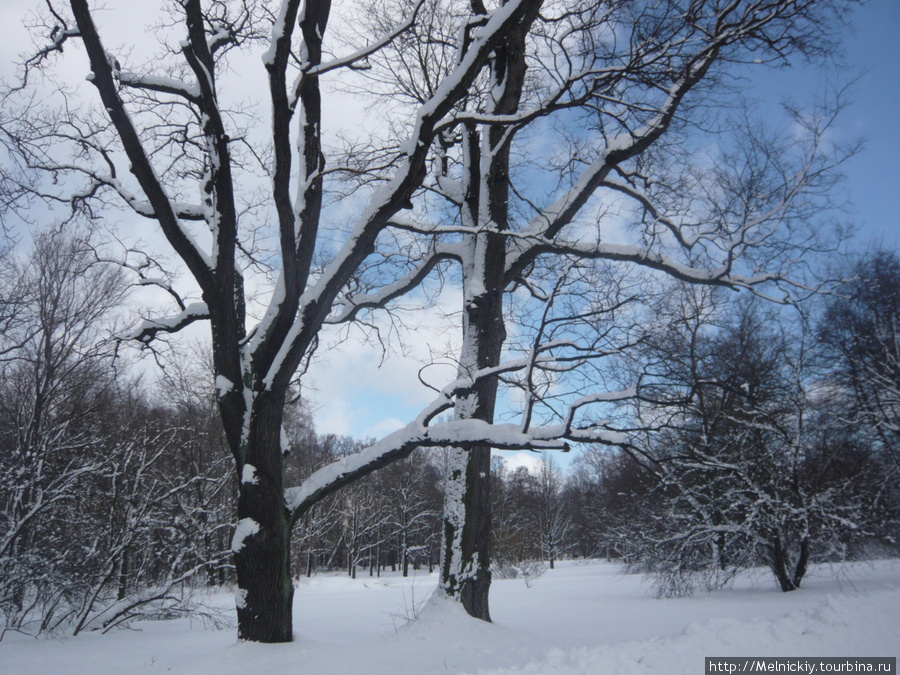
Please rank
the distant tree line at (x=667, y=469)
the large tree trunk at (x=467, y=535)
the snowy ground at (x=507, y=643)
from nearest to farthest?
the snowy ground at (x=507, y=643) < the large tree trunk at (x=467, y=535) < the distant tree line at (x=667, y=469)

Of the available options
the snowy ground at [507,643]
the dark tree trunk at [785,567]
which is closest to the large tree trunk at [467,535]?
the snowy ground at [507,643]

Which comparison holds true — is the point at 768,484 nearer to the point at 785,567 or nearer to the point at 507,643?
the point at 785,567

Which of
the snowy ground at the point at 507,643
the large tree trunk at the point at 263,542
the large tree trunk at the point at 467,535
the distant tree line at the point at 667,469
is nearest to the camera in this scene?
the snowy ground at the point at 507,643

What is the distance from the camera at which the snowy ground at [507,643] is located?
4.22 m

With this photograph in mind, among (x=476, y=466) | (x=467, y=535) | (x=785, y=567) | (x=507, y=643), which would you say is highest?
(x=476, y=466)

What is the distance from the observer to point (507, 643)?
5.15m

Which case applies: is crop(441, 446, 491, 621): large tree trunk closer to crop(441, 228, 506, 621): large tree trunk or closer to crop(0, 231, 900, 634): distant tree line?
crop(441, 228, 506, 621): large tree trunk

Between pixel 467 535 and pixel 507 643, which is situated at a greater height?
pixel 467 535

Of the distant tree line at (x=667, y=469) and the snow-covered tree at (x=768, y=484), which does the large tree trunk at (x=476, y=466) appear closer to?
the distant tree line at (x=667, y=469)

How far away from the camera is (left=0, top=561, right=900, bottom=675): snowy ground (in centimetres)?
422

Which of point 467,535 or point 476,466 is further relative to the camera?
point 476,466

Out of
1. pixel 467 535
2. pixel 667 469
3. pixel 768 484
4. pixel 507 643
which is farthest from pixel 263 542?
pixel 768 484

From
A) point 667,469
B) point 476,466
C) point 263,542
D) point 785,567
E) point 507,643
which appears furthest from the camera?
point 785,567

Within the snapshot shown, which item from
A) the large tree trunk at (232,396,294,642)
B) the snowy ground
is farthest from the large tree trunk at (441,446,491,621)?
the large tree trunk at (232,396,294,642)
